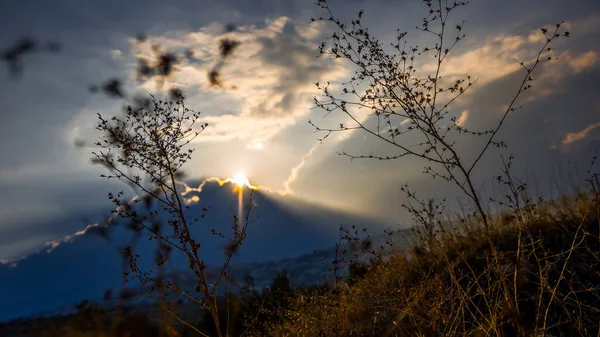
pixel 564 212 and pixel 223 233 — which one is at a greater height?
pixel 223 233

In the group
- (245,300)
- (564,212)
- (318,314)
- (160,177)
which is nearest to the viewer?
(160,177)

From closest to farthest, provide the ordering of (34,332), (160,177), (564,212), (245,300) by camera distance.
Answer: (34,332) < (160,177) < (564,212) < (245,300)

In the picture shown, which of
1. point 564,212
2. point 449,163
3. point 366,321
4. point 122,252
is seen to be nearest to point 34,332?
point 122,252

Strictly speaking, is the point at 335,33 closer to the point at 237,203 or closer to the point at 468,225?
the point at 237,203

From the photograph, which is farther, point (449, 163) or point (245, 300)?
point (245, 300)

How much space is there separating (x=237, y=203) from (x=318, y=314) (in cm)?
357

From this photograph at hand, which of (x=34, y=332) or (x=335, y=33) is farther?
(x=335, y=33)

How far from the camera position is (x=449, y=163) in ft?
10.8

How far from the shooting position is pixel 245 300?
36.8 ft

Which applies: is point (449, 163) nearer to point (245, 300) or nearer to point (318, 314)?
point (318, 314)

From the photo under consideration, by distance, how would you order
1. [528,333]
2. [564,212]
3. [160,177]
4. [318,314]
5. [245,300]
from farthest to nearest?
1. [245,300]
2. [564,212]
3. [318,314]
4. [160,177]
5. [528,333]

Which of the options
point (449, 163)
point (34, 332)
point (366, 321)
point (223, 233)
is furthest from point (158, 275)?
point (366, 321)

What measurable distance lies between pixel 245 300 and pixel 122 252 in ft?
27.0

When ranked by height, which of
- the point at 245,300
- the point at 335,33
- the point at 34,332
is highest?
the point at 335,33
